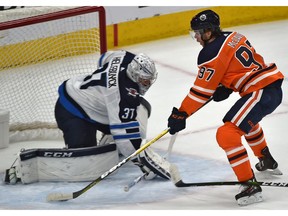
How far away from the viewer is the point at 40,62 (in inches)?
262

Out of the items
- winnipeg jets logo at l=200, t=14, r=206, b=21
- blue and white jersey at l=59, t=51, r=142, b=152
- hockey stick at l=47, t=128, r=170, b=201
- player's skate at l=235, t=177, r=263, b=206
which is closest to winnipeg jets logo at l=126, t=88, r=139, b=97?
blue and white jersey at l=59, t=51, r=142, b=152

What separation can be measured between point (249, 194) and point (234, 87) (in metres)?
0.53

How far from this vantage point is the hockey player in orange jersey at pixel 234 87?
16.8 ft

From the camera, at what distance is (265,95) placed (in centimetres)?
521

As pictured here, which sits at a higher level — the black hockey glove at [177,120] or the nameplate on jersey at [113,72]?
the nameplate on jersey at [113,72]

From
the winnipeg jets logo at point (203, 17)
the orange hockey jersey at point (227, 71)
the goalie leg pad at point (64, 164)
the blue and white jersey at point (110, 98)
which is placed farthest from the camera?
the goalie leg pad at point (64, 164)

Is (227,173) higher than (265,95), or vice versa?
(265,95)

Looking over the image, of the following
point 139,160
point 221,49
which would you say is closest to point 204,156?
point 139,160

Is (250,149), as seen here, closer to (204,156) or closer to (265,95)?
(204,156)

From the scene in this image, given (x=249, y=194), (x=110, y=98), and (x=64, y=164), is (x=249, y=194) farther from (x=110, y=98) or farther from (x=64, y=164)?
(x=64, y=164)

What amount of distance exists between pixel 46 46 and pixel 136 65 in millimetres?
1534

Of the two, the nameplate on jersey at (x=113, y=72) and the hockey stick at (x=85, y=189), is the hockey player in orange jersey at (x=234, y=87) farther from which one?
the nameplate on jersey at (x=113, y=72)

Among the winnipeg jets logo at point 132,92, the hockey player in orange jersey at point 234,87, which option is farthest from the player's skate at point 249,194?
the winnipeg jets logo at point 132,92

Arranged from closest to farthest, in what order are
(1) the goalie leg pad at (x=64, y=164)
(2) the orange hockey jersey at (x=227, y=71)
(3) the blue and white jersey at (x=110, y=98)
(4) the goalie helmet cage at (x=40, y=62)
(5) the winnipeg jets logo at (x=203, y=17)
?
(2) the orange hockey jersey at (x=227, y=71)
(5) the winnipeg jets logo at (x=203, y=17)
(3) the blue and white jersey at (x=110, y=98)
(1) the goalie leg pad at (x=64, y=164)
(4) the goalie helmet cage at (x=40, y=62)
